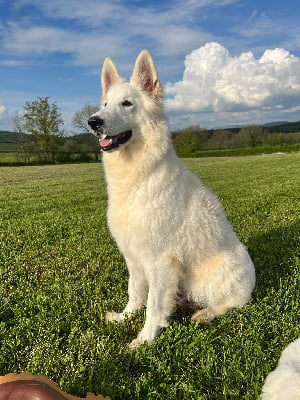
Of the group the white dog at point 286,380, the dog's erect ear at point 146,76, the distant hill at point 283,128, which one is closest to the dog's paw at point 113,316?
the white dog at point 286,380

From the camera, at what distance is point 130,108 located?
11.8 ft

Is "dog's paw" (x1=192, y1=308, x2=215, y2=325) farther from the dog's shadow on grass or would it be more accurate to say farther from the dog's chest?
the dog's chest

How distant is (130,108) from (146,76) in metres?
0.39

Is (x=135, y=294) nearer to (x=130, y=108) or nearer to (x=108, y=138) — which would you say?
(x=108, y=138)

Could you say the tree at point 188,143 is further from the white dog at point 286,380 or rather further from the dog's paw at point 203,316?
the white dog at point 286,380

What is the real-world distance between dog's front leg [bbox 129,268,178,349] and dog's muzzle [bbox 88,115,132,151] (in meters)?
1.20

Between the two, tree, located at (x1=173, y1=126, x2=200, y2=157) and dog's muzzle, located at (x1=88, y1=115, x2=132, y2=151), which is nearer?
dog's muzzle, located at (x1=88, y1=115, x2=132, y2=151)

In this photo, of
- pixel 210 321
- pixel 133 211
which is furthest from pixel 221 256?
pixel 133 211

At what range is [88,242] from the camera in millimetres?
6715

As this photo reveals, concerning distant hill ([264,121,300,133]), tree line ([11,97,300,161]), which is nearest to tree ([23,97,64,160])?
tree line ([11,97,300,161])

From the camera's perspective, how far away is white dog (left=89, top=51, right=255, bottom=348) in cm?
348

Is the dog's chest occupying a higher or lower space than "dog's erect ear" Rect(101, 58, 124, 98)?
lower

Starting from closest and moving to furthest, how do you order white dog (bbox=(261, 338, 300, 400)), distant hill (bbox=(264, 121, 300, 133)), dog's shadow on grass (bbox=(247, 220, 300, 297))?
white dog (bbox=(261, 338, 300, 400)), dog's shadow on grass (bbox=(247, 220, 300, 297)), distant hill (bbox=(264, 121, 300, 133))

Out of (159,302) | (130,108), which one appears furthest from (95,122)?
(159,302)
